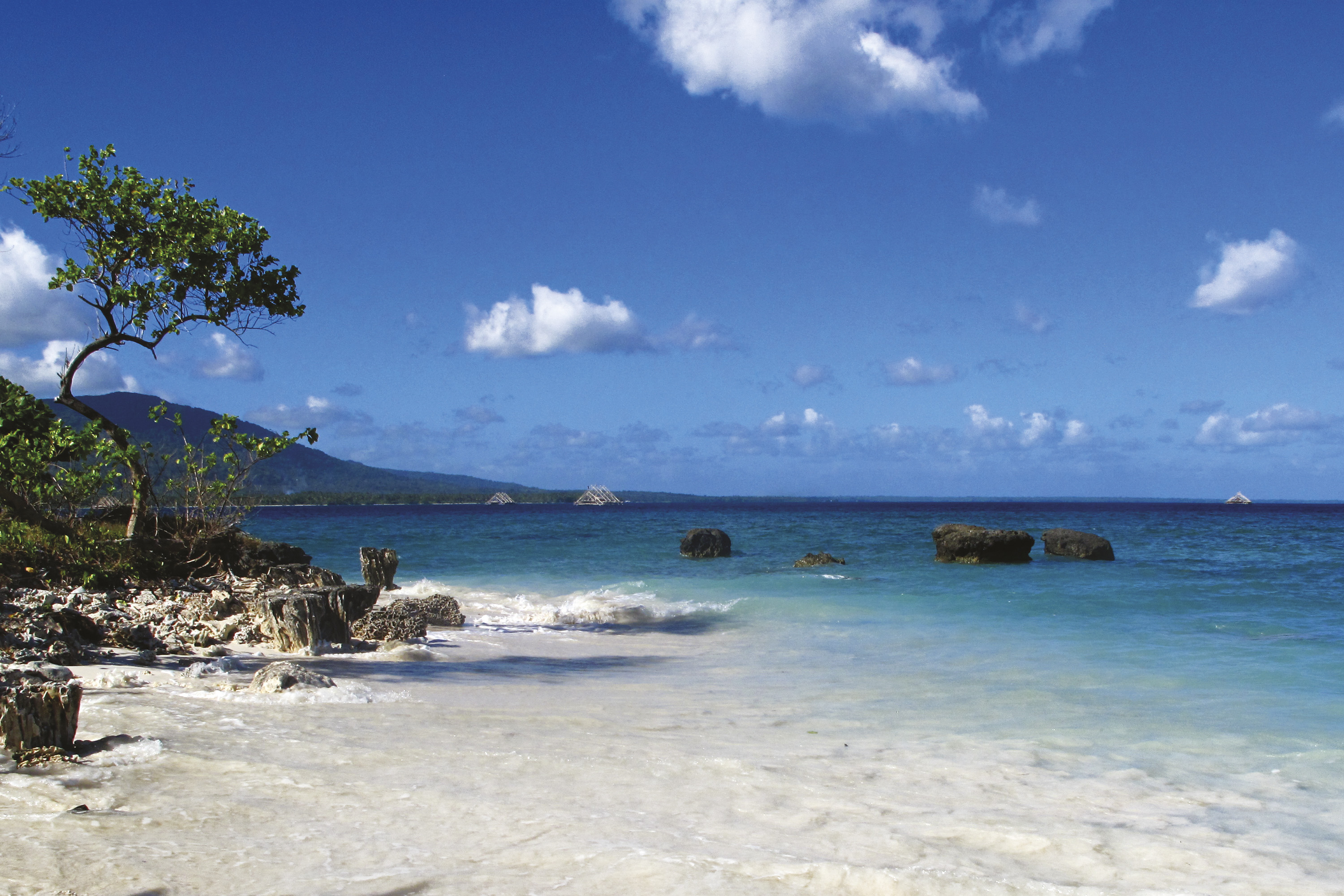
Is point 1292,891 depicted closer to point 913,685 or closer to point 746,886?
point 746,886

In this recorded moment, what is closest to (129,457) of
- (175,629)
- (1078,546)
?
(175,629)

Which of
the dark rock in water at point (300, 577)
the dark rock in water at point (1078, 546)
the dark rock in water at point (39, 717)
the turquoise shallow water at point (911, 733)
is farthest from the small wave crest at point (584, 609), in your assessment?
the dark rock in water at point (1078, 546)

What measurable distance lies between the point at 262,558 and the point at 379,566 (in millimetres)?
4731

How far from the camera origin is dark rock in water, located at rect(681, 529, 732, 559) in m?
34.9

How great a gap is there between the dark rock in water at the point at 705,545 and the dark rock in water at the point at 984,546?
8.83 m

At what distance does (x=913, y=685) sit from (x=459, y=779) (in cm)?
663

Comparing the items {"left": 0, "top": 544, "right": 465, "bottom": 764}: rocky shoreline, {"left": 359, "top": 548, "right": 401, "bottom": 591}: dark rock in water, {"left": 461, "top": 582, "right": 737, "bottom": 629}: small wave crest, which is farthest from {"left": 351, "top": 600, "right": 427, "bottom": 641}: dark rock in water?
{"left": 359, "top": 548, "right": 401, "bottom": 591}: dark rock in water

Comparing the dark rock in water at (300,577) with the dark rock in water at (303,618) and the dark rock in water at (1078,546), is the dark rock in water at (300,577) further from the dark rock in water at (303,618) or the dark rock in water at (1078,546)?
the dark rock in water at (1078,546)

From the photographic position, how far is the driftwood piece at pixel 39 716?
4.77 m

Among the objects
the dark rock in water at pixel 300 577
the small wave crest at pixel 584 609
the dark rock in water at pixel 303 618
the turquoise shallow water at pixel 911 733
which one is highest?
the dark rock in water at pixel 300 577

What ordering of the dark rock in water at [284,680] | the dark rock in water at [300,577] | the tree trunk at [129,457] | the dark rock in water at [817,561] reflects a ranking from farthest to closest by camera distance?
the dark rock in water at [817,561], the dark rock in water at [300,577], the tree trunk at [129,457], the dark rock in water at [284,680]

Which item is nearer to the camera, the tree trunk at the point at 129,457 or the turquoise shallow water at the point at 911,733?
the turquoise shallow water at the point at 911,733

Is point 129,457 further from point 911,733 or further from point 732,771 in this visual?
point 911,733

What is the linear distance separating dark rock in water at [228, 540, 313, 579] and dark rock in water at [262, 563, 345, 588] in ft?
0.96
